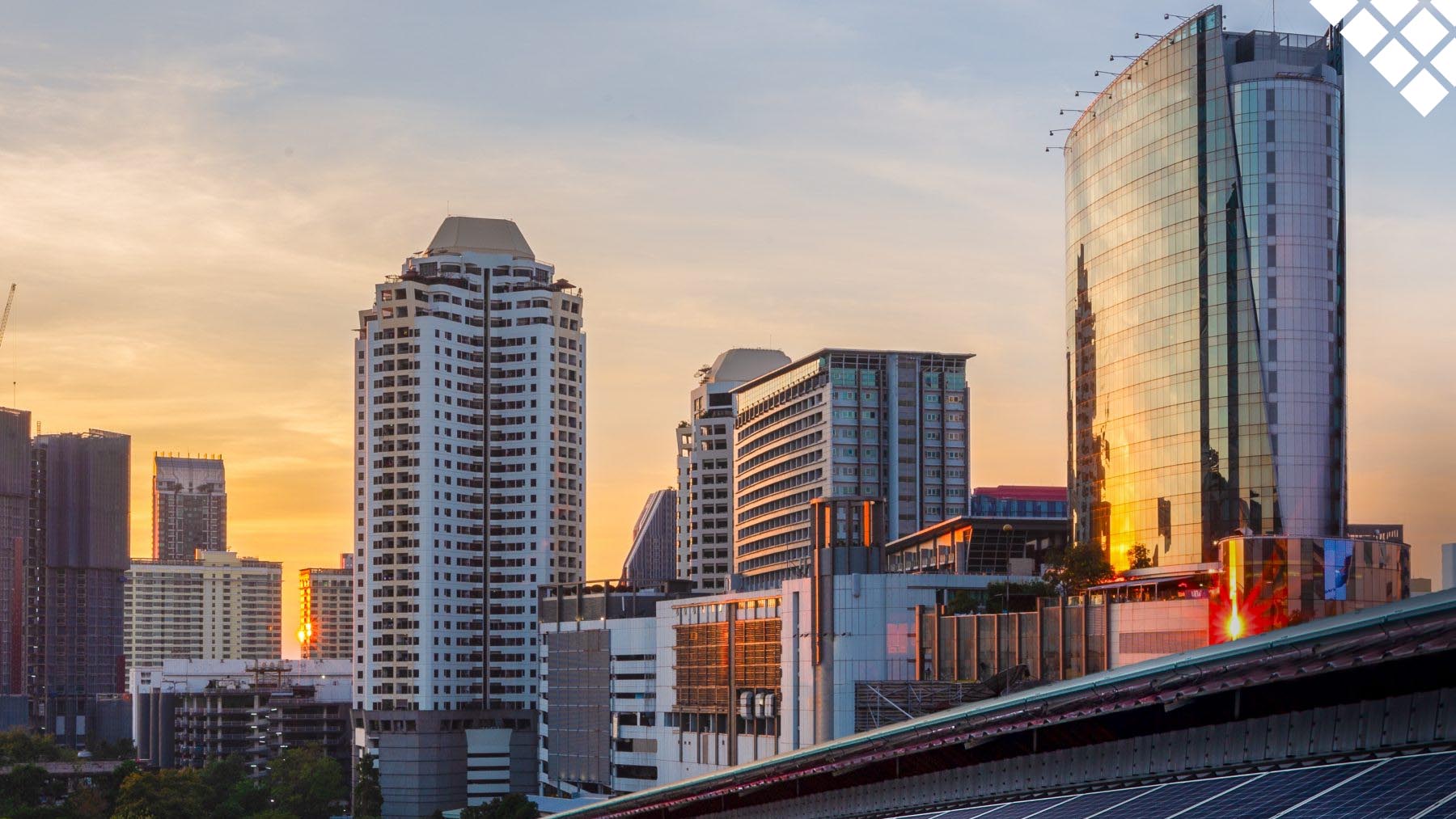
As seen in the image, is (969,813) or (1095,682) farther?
(969,813)

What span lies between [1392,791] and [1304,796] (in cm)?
290

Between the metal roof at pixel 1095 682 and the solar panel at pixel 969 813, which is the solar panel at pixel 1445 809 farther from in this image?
the solar panel at pixel 969 813

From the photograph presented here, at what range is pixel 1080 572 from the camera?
176 metres

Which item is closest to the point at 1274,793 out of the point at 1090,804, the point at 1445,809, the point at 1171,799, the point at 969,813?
the point at 1171,799

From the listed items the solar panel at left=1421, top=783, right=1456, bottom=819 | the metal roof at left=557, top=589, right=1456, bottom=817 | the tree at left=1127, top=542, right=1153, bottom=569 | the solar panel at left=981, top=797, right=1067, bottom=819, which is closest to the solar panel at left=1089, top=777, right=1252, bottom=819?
the metal roof at left=557, top=589, right=1456, bottom=817

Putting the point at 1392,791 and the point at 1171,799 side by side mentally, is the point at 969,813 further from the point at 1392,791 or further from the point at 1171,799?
the point at 1392,791

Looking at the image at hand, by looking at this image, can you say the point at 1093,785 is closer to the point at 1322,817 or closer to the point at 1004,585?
the point at 1322,817

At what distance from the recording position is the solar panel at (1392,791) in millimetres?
40750

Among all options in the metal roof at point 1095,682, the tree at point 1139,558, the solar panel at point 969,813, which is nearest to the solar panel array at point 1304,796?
the metal roof at point 1095,682

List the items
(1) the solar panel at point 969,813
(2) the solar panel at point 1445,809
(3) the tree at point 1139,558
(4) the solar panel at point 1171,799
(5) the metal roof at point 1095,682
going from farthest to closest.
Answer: (3) the tree at point 1139,558, (1) the solar panel at point 969,813, (4) the solar panel at point 1171,799, (5) the metal roof at point 1095,682, (2) the solar panel at point 1445,809

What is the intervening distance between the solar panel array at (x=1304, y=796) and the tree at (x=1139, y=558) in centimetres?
13718

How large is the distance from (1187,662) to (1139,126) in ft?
503

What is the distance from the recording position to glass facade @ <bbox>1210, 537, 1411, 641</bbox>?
413ft

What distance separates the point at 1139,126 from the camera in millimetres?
199250
